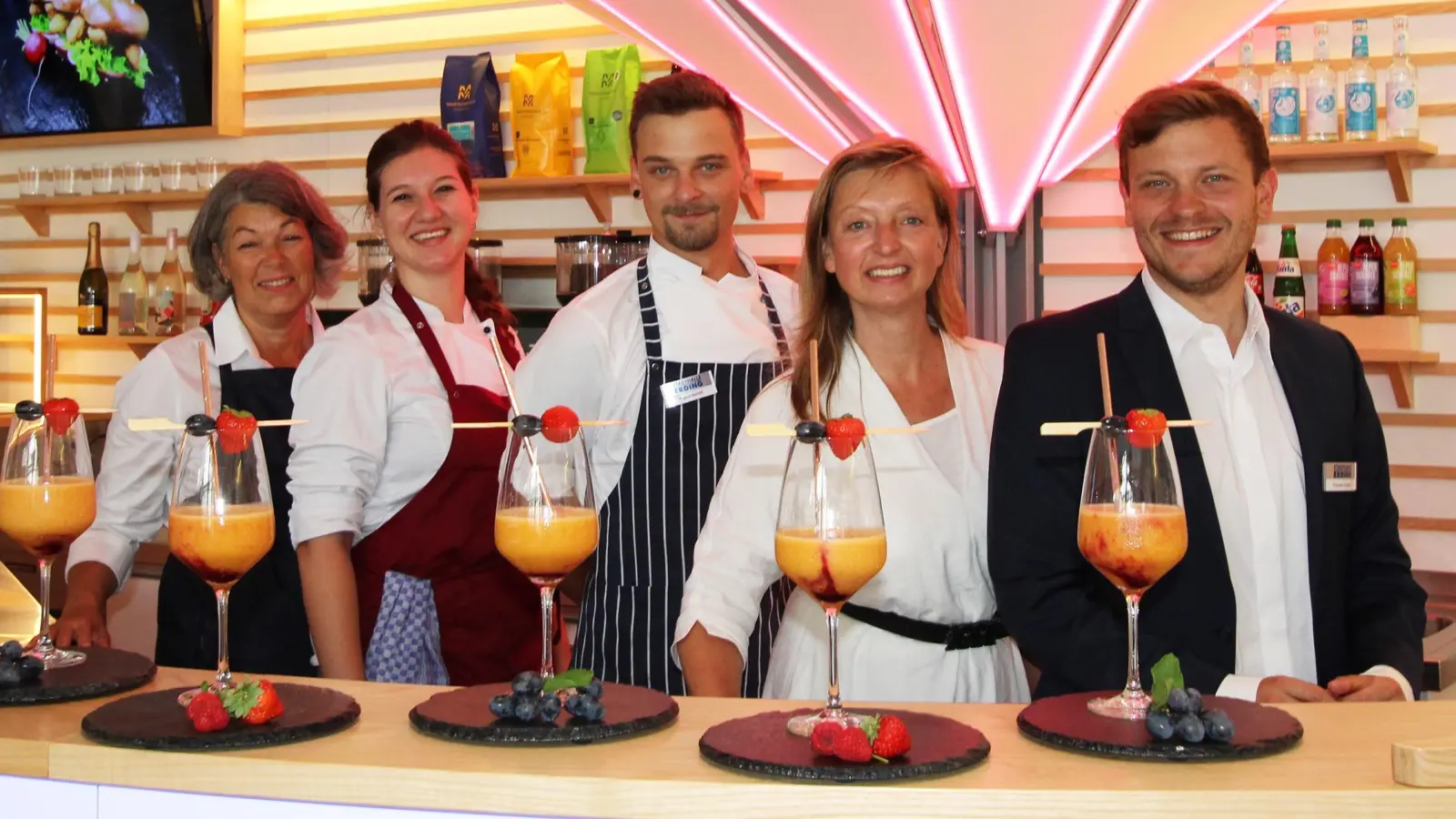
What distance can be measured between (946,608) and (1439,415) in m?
2.68

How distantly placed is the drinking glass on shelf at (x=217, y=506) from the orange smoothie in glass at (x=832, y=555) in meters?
0.68

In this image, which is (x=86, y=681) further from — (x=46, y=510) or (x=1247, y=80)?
(x=1247, y=80)

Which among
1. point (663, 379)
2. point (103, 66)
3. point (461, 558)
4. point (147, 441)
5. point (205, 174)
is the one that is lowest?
point (461, 558)

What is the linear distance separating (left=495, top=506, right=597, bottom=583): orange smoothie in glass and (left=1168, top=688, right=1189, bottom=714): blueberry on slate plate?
71 cm

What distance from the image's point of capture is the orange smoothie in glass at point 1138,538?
1.73m

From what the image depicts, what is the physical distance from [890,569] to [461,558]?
0.97m

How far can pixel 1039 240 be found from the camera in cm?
487

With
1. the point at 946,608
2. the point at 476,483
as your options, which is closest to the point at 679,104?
the point at 476,483

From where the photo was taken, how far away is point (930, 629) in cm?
239

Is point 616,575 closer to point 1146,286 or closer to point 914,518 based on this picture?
point 914,518

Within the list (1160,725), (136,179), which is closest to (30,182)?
(136,179)

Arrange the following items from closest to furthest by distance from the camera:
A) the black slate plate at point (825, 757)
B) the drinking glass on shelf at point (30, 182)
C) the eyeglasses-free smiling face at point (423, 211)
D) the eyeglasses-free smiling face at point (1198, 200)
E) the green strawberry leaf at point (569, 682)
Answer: the black slate plate at point (825, 757) < the green strawberry leaf at point (569, 682) < the eyeglasses-free smiling face at point (1198, 200) < the eyeglasses-free smiling face at point (423, 211) < the drinking glass on shelf at point (30, 182)

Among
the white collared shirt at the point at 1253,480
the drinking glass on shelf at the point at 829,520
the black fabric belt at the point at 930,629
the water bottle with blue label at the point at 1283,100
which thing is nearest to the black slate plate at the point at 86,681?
the drinking glass on shelf at the point at 829,520

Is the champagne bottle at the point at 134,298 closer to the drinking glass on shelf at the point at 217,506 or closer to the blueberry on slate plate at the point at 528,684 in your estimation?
the drinking glass on shelf at the point at 217,506
